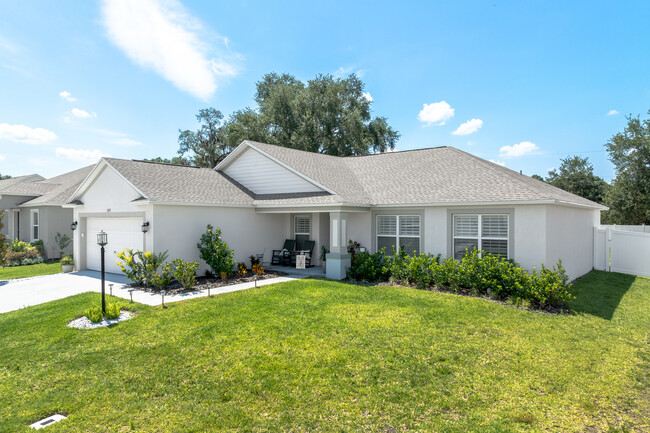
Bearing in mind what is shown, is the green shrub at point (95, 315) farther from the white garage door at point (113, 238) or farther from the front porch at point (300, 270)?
the front porch at point (300, 270)

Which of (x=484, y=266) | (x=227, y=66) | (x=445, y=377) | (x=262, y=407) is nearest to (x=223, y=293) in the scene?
(x=262, y=407)

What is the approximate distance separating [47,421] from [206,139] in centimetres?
3738

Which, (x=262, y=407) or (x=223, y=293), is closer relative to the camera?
(x=262, y=407)

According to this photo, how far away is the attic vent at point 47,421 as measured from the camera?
13.1ft

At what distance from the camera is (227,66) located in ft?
64.0

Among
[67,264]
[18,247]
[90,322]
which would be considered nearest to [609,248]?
[90,322]

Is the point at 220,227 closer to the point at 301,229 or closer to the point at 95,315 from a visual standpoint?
the point at 301,229

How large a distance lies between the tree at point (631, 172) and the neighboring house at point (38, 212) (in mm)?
39249

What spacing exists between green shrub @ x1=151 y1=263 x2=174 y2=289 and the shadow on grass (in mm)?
11761

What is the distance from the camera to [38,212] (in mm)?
19141

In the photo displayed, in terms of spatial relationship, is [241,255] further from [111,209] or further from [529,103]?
[529,103]

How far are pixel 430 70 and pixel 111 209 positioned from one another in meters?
16.2

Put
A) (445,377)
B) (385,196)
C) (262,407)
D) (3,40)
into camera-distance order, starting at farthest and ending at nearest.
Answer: (385,196) < (3,40) < (445,377) < (262,407)

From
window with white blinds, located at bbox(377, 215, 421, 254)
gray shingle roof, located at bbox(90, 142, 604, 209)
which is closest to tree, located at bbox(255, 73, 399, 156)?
gray shingle roof, located at bbox(90, 142, 604, 209)
